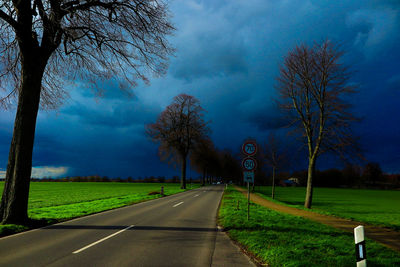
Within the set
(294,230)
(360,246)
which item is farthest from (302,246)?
(360,246)

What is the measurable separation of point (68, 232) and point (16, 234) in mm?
1476

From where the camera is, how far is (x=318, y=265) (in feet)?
16.7

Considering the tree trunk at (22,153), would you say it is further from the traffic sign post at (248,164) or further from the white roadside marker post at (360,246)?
the white roadside marker post at (360,246)

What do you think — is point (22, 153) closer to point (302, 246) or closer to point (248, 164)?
point (248, 164)

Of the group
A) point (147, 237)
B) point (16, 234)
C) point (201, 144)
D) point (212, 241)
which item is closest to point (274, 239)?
point (212, 241)

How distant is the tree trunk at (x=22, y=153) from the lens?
30.2 feet

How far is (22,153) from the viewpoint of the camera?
30.7ft

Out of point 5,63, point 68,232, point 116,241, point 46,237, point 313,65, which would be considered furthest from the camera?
point 313,65

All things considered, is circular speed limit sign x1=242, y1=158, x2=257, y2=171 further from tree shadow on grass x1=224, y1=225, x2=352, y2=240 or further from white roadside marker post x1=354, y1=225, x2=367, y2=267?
white roadside marker post x1=354, y1=225, x2=367, y2=267

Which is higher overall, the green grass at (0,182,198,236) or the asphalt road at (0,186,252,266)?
the asphalt road at (0,186,252,266)

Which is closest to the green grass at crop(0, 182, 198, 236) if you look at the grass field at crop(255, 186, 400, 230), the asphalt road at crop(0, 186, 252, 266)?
the asphalt road at crop(0, 186, 252, 266)

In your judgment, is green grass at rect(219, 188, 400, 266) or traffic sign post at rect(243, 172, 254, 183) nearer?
green grass at rect(219, 188, 400, 266)

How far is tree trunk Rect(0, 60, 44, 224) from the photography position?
9.20 m

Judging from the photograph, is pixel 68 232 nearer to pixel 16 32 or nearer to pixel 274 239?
pixel 274 239
